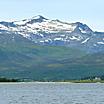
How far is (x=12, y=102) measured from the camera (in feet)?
375

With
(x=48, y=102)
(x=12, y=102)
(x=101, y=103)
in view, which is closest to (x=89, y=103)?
(x=101, y=103)

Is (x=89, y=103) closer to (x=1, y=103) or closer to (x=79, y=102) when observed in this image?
(x=79, y=102)

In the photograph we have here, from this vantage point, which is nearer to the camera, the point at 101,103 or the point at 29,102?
the point at 101,103

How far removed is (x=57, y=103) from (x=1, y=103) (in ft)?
37.4

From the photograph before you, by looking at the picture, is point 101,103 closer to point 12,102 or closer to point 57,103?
point 57,103

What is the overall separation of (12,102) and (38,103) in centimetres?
704

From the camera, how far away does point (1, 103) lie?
11088 cm

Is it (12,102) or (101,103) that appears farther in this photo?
(12,102)

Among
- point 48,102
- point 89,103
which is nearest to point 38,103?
point 48,102

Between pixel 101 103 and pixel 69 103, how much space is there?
6.30m

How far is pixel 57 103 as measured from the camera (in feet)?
358

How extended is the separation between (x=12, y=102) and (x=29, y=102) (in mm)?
3566

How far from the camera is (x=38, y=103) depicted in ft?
361

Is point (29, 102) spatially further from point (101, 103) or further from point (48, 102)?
point (101, 103)
